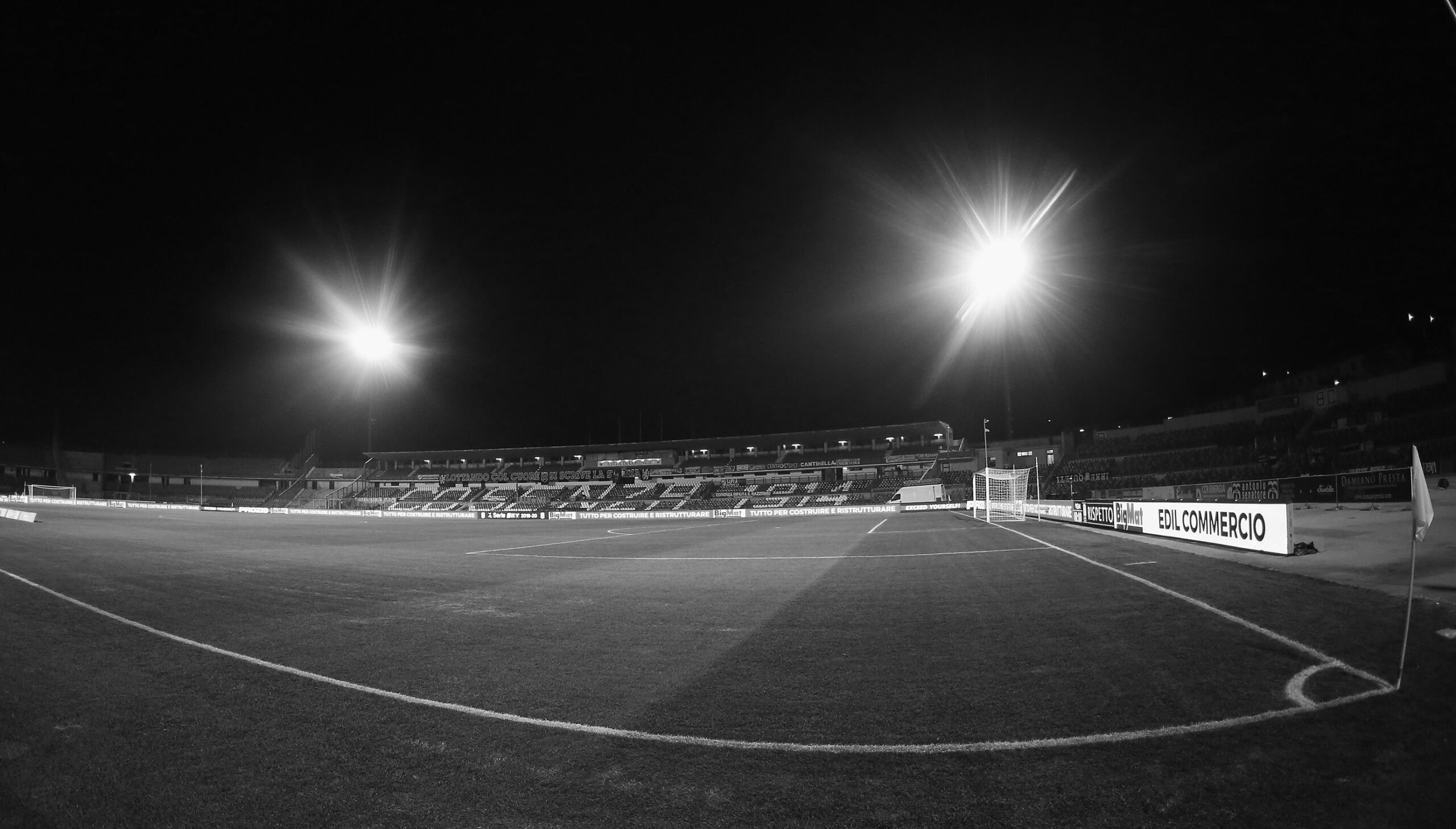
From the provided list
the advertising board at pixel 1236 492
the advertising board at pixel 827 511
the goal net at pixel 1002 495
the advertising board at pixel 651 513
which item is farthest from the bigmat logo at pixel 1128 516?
the advertising board at pixel 651 513

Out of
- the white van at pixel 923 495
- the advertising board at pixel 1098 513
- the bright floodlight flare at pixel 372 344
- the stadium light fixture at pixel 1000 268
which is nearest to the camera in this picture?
the advertising board at pixel 1098 513

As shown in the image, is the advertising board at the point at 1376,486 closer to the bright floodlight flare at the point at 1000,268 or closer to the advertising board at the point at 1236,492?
the advertising board at the point at 1236,492

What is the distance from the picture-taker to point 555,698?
15.7 ft

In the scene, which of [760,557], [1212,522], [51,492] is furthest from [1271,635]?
[51,492]

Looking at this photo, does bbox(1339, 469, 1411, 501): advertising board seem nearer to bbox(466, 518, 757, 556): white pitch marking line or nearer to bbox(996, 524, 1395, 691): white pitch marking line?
bbox(996, 524, 1395, 691): white pitch marking line

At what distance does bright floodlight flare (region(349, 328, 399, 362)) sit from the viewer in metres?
53.9

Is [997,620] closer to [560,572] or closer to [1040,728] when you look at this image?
[1040,728]

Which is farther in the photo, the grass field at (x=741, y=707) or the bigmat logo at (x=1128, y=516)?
the bigmat logo at (x=1128, y=516)

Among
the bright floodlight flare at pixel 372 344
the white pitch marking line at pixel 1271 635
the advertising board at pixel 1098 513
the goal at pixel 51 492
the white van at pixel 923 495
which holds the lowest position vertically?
the white van at pixel 923 495

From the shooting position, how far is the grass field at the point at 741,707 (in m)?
3.06

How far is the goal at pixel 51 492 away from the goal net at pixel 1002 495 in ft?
272

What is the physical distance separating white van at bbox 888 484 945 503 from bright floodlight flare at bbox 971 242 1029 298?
2388 centimetres

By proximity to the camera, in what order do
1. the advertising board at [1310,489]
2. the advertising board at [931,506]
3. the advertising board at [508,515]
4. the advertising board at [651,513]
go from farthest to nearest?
the advertising board at [508,515] → the advertising board at [651,513] → the advertising board at [931,506] → the advertising board at [1310,489]

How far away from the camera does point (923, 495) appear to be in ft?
167
